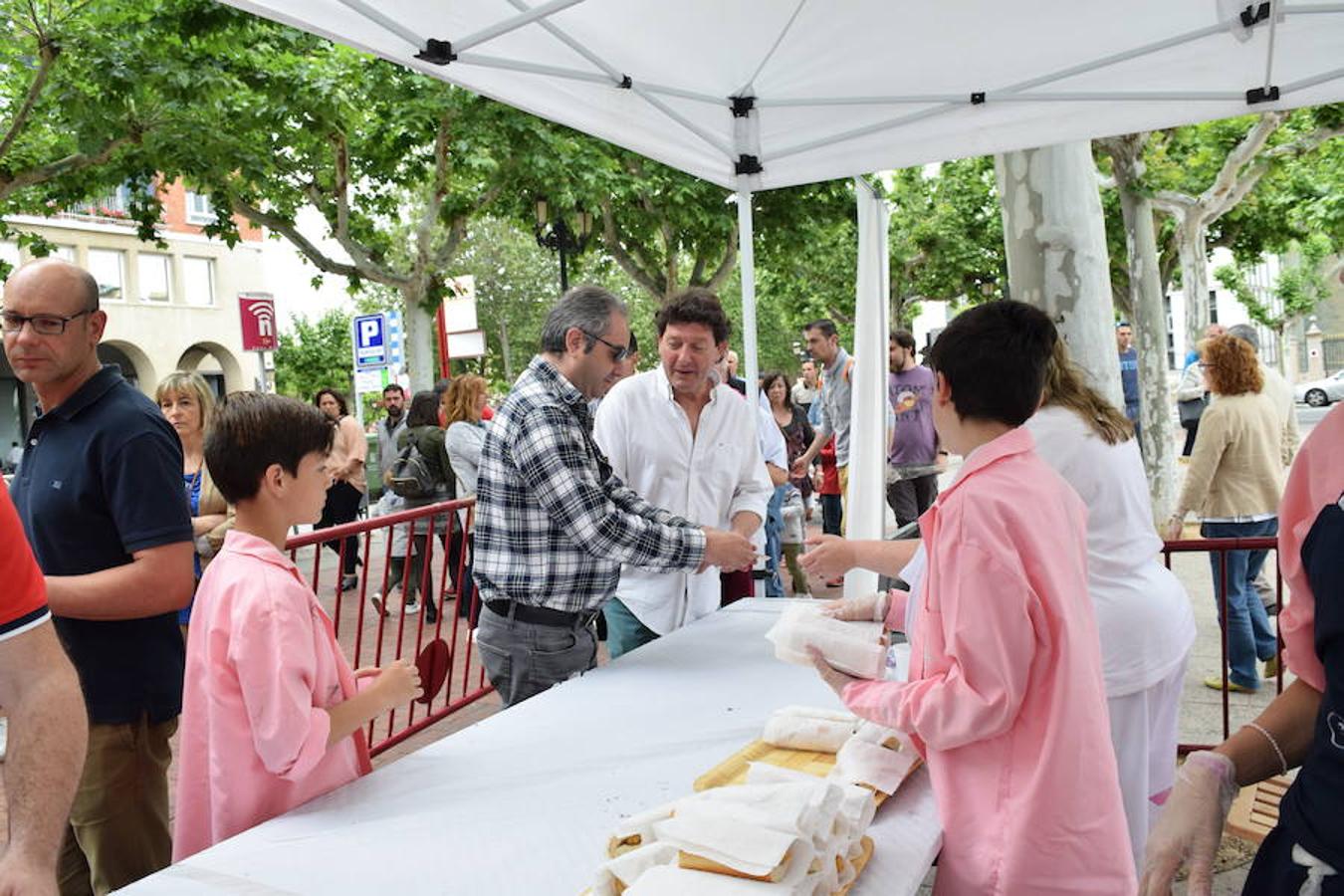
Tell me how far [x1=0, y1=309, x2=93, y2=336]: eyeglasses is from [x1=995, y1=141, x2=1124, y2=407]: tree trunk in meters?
5.56

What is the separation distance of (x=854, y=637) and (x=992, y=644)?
1.76 ft

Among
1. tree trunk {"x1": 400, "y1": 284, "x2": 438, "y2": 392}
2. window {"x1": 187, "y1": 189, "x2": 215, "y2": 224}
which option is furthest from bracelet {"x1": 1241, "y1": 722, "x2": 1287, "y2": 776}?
window {"x1": 187, "y1": 189, "x2": 215, "y2": 224}

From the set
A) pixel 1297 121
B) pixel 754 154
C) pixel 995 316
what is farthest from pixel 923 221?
pixel 995 316

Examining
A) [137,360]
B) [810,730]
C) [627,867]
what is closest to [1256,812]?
[810,730]

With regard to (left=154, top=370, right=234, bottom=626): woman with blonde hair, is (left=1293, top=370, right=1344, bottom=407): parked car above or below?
below

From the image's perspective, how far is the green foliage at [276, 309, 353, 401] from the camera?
163ft

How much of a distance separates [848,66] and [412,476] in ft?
18.4

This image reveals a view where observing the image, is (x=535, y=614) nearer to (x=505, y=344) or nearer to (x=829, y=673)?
(x=829, y=673)

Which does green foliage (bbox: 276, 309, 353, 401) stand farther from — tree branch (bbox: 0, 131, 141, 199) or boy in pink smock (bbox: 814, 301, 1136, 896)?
boy in pink smock (bbox: 814, 301, 1136, 896)

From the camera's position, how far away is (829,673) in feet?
6.97

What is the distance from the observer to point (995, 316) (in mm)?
2043

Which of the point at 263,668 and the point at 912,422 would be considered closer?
the point at 263,668

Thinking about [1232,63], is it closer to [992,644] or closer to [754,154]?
[754,154]

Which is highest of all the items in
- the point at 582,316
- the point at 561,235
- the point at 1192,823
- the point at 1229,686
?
the point at 561,235
